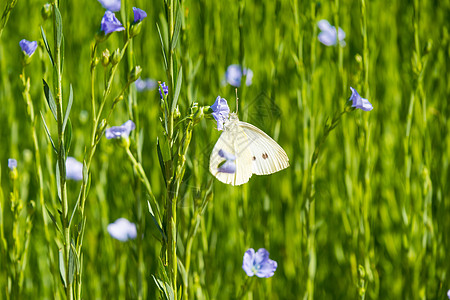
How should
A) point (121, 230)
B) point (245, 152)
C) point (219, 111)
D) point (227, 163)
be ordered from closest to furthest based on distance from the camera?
point (219, 111) < point (227, 163) < point (245, 152) < point (121, 230)

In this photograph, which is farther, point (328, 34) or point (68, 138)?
point (328, 34)

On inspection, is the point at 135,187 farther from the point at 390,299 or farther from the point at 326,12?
the point at 326,12

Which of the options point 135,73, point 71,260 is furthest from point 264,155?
point 71,260

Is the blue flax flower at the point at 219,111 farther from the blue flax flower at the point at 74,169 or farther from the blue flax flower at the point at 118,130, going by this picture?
the blue flax flower at the point at 74,169

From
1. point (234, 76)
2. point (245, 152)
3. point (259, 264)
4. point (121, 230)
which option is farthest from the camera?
point (234, 76)

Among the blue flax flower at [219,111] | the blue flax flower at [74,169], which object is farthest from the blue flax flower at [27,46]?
the blue flax flower at [74,169]

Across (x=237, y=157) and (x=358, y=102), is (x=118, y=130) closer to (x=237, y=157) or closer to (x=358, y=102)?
(x=237, y=157)

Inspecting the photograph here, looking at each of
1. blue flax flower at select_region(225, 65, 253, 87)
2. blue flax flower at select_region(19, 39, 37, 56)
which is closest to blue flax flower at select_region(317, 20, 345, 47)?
blue flax flower at select_region(225, 65, 253, 87)
